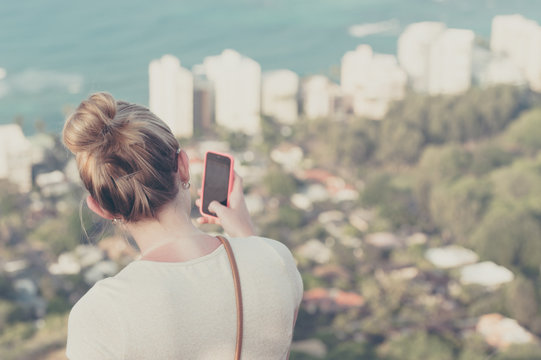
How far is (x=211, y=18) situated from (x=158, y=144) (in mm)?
28603

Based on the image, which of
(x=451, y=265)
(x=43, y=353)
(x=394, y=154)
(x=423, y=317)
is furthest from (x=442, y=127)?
(x=43, y=353)

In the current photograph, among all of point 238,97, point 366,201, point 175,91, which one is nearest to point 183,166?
point 366,201

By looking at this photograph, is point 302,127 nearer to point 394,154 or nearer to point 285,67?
point 394,154

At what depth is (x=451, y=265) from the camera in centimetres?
809

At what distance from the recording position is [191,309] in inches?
20.3

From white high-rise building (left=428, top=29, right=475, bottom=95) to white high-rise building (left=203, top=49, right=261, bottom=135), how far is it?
4484 mm

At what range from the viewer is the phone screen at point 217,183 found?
659mm

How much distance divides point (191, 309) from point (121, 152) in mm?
Result: 125

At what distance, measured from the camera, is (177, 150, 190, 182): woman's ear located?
556mm

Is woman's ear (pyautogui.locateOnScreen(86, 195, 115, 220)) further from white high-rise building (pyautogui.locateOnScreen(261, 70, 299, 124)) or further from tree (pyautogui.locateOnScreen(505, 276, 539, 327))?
white high-rise building (pyautogui.locateOnScreen(261, 70, 299, 124))

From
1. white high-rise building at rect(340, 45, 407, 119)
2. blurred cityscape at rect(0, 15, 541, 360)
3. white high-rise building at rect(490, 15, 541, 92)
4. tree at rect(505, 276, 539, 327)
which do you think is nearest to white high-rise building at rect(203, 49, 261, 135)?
blurred cityscape at rect(0, 15, 541, 360)

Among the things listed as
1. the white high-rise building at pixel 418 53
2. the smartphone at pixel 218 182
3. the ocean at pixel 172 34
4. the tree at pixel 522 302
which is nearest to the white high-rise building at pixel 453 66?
the white high-rise building at pixel 418 53

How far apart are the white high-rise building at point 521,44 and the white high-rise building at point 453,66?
1.95m

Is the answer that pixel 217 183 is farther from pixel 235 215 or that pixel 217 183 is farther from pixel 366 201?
pixel 366 201
